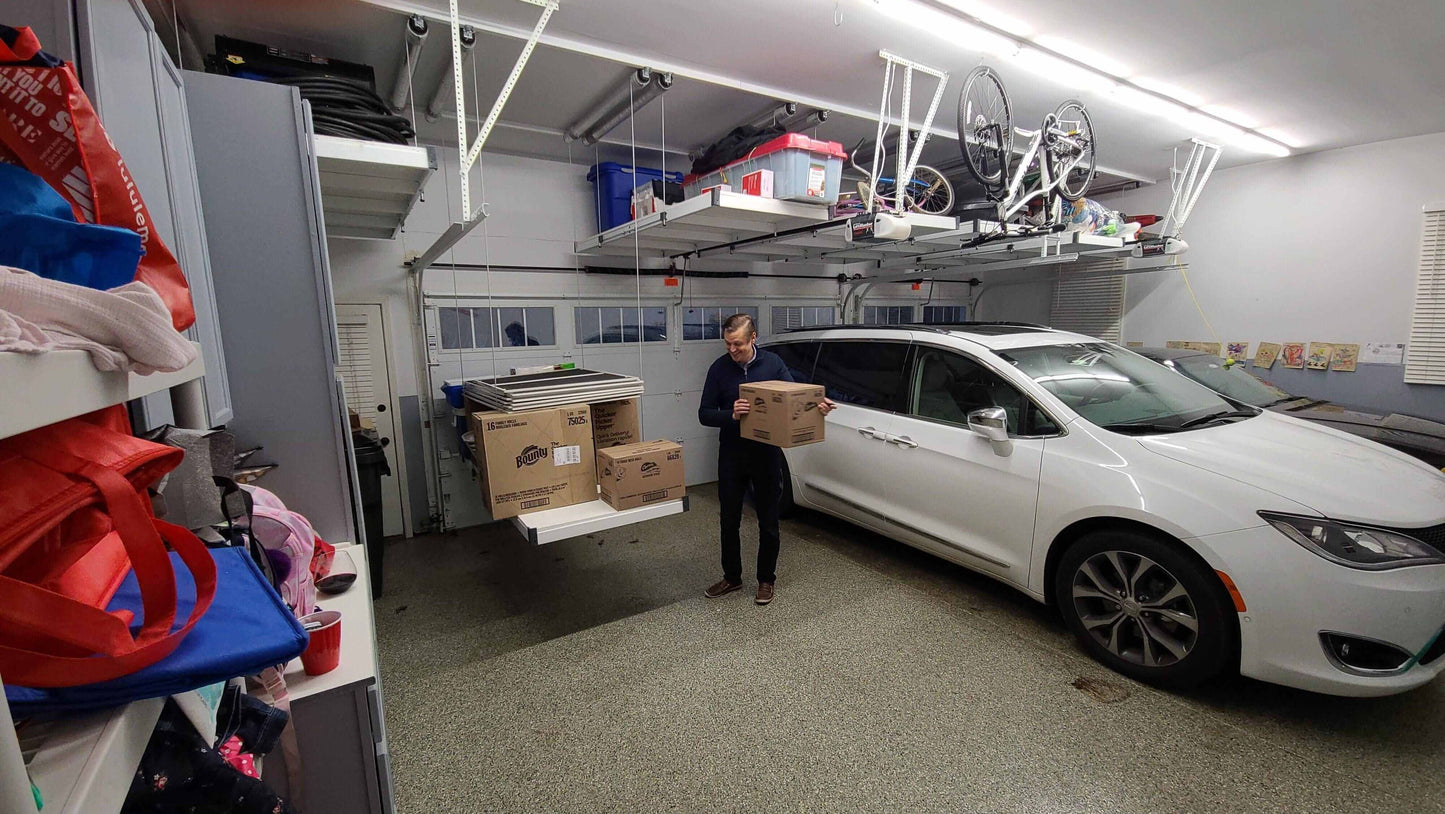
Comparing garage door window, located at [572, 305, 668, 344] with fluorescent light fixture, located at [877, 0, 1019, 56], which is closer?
fluorescent light fixture, located at [877, 0, 1019, 56]

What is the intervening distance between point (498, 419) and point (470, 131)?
8.82 feet

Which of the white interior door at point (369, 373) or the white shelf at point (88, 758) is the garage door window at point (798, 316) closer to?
the white interior door at point (369, 373)

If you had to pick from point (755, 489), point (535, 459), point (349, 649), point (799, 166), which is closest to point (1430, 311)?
point (799, 166)

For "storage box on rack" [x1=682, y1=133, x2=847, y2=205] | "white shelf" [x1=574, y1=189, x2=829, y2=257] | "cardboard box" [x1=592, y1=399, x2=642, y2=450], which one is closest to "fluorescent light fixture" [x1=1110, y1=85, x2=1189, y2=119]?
"storage box on rack" [x1=682, y1=133, x2=847, y2=205]

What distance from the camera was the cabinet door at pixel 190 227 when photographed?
4.38 feet

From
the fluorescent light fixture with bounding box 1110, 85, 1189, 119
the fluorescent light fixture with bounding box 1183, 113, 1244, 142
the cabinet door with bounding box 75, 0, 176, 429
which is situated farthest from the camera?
the fluorescent light fixture with bounding box 1183, 113, 1244, 142

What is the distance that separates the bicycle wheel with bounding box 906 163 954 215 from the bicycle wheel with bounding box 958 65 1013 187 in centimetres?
32

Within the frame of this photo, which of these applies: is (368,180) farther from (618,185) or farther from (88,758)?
(88,758)

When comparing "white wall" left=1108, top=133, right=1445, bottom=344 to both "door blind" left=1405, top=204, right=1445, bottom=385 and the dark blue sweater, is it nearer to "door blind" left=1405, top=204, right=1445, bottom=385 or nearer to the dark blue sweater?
"door blind" left=1405, top=204, right=1445, bottom=385

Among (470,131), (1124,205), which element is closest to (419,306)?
(470,131)

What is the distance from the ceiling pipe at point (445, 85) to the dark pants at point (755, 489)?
94.8 inches

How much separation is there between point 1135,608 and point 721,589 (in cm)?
201

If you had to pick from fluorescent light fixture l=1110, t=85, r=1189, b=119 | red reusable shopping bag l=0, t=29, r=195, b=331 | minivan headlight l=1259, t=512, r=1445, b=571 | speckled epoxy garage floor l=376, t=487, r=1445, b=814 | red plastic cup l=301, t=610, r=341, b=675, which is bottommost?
speckled epoxy garage floor l=376, t=487, r=1445, b=814

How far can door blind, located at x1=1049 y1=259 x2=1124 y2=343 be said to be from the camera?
6.22 meters
